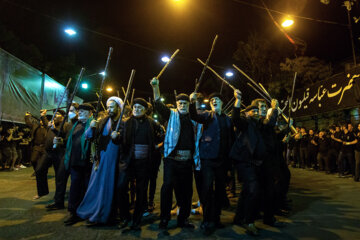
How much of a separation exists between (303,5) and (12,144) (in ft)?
52.0

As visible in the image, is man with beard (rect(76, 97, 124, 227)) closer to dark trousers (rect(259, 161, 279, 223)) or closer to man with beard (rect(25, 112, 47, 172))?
dark trousers (rect(259, 161, 279, 223))

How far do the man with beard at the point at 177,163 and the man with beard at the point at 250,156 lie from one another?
760 millimetres

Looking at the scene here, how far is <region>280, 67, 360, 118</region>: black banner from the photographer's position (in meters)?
11.0

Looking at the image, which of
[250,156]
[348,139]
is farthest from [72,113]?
[348,139]

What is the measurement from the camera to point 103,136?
14.1 ft

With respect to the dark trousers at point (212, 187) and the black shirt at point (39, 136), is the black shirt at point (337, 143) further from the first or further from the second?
the black shirt at point (39, 136)

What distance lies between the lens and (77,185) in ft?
14.4

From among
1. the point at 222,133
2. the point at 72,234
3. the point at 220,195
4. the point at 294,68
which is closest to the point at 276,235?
the point at 220,195

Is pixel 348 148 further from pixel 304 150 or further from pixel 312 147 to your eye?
pixel 304 150

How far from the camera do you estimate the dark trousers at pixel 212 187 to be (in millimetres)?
3785

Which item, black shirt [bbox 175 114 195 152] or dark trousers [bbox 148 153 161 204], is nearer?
black shirt [bbox 175 114 195 152]

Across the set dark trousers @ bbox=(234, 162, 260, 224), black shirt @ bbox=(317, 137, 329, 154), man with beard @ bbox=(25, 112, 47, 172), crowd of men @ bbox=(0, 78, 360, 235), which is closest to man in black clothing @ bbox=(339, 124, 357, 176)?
black shirt @ bbox=(317, 137, 329, 154)

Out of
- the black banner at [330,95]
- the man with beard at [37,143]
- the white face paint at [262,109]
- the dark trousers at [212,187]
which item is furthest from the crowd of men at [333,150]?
the man with beard at [37,143]

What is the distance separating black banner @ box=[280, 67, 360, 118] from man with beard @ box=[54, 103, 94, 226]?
767 centimetres
